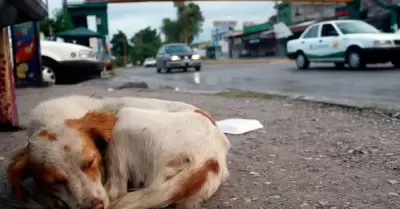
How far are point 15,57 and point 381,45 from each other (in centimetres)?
1012

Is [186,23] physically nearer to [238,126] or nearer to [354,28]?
[354,28]

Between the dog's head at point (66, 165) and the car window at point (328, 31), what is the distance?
1450 centimetres

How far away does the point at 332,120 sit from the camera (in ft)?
19.0

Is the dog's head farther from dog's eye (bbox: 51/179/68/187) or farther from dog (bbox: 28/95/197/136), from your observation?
dog (bbox: 28/95/197/136)

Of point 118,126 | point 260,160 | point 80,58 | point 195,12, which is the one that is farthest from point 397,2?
point 195,12

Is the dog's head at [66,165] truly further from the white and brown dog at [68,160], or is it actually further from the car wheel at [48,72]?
the car wheel at [48,72]

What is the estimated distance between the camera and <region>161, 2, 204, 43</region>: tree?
76.4 metres

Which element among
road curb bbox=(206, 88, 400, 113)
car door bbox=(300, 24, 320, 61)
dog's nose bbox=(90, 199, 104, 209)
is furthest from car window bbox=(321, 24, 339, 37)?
dog's nose bbox=(90, 199, 104, 209)

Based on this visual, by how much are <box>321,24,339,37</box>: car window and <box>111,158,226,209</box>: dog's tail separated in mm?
14179

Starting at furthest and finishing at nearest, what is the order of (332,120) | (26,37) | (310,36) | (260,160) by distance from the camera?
(310,36) → (26,37) → (332,120) → (260,160)

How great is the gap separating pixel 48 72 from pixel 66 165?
947 cm

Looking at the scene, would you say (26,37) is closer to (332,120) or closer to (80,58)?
(80,58)

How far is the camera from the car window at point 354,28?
50.9 feet

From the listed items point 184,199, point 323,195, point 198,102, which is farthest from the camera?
point 198,102
